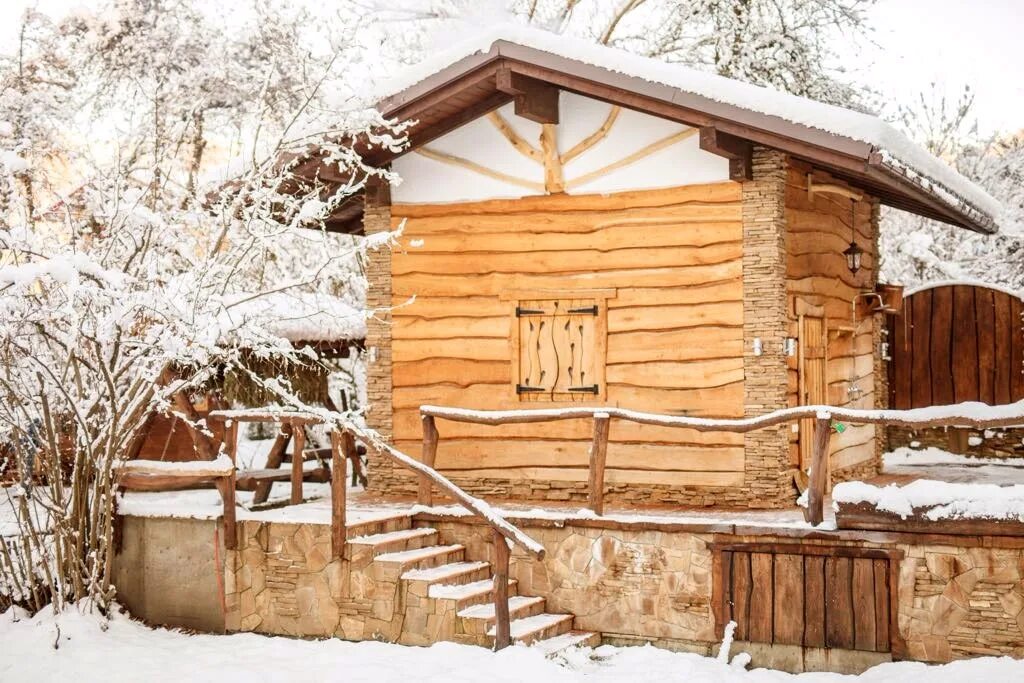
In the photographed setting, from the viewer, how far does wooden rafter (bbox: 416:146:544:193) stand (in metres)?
11.4

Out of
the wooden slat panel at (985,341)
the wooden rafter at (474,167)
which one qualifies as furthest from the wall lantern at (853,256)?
the wooden slat panel at (985,341)

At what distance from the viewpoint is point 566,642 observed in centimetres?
Result: 888

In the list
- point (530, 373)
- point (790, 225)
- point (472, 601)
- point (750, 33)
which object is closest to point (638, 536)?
point (472, 601)

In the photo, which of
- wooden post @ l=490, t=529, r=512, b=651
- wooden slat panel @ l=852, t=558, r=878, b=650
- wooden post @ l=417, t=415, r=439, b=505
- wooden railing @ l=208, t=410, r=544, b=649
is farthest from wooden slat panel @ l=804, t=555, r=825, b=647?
wooden post @ l=417, t=415, r=439, b=505

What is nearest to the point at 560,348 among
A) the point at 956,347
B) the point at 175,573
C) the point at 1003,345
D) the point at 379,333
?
the point at 379,333

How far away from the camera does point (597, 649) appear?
29.9 ft

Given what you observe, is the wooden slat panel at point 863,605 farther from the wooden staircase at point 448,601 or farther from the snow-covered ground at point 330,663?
the wooden staircase at point 448,601

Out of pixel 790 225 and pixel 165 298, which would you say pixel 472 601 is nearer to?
pixel 165 298

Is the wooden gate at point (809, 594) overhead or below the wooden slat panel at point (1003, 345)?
below

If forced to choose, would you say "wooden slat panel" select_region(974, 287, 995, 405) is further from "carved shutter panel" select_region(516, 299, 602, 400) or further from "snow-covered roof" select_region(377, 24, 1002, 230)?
"carved shutter panel" select_region(516, 299, 602, 400)

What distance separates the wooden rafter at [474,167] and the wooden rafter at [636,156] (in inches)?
15.6

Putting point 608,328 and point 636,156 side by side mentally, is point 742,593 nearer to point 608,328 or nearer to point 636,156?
point 608,328

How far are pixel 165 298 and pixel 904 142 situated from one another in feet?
21.7

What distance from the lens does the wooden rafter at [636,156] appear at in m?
10.8
